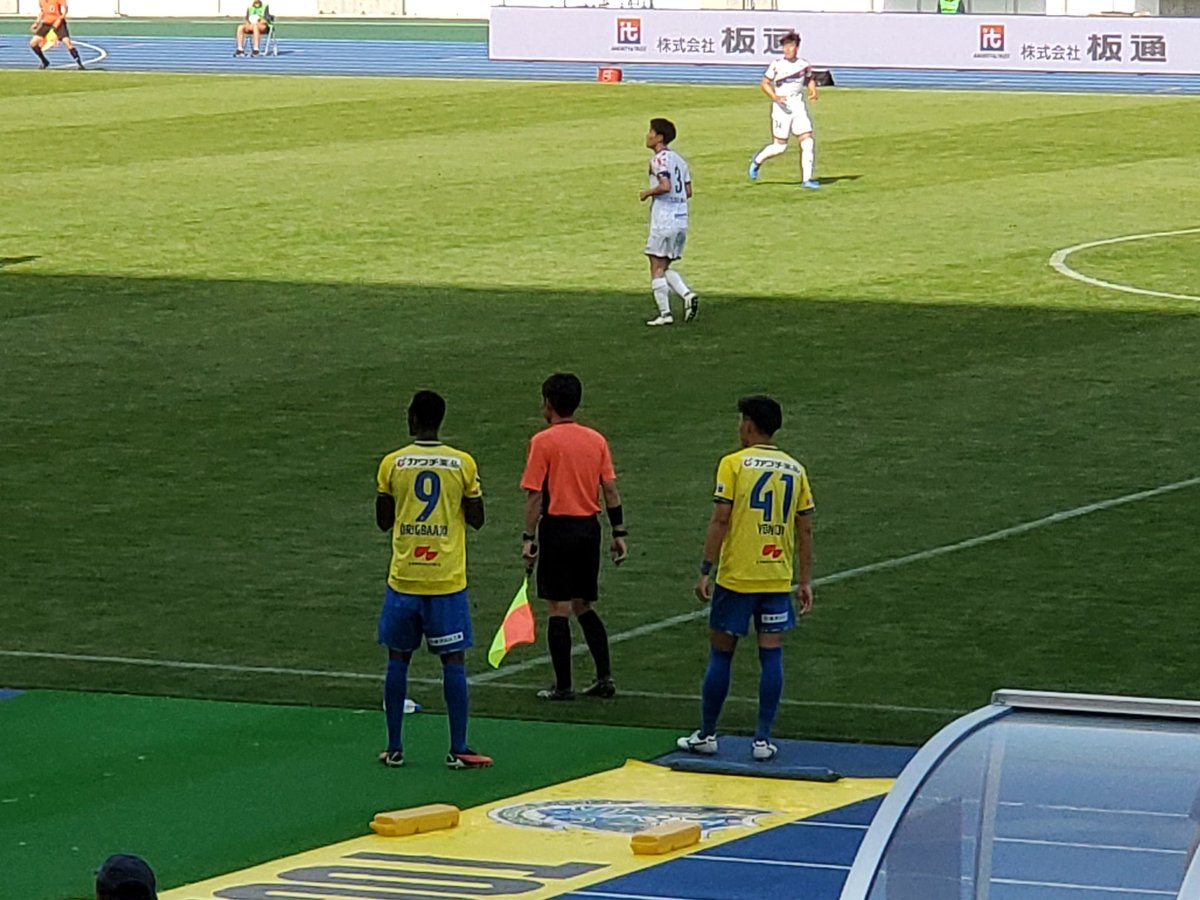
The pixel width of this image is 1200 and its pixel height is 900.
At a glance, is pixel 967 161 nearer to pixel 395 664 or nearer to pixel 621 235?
pixel 621 235

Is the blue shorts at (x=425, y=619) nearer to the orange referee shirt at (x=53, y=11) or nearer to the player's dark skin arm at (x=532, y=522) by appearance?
the player's dark skin arm at (x=532, y=522)

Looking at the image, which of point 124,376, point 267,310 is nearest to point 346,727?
point 124,376

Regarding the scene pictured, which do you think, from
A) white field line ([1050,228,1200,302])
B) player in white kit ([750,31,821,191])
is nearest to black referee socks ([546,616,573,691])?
white field line ([1050,228,1200,302])

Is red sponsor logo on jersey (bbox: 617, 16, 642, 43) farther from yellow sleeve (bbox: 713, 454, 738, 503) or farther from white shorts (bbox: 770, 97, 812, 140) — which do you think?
yellow sleeve (bbox: 713, 454, 738, 503)

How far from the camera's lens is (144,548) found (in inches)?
679

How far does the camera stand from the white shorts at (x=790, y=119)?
118 feet

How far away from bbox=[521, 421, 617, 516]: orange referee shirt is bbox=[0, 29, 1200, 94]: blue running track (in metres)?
39.3

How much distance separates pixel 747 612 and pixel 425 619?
4.92 ft

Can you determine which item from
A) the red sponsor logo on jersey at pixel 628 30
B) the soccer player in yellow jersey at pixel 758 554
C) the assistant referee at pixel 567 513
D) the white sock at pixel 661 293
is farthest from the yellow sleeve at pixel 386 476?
the red sponsor logo on jersey at pixel 628 30

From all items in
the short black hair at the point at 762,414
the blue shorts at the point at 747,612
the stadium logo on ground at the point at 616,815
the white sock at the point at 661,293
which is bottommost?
the stadium logo on ground at the point at 616,815

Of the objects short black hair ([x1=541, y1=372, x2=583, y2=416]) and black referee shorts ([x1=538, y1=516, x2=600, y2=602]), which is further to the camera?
black referee shorts ([x1=538, y1=516, x2=600, y2=602])

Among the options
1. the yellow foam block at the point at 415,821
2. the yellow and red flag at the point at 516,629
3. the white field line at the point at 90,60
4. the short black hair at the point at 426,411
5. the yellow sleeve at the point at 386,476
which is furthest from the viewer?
the white field line at the point at 90,60

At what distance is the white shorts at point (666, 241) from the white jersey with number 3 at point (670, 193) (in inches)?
1.3

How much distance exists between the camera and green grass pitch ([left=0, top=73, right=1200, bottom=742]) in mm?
15117
